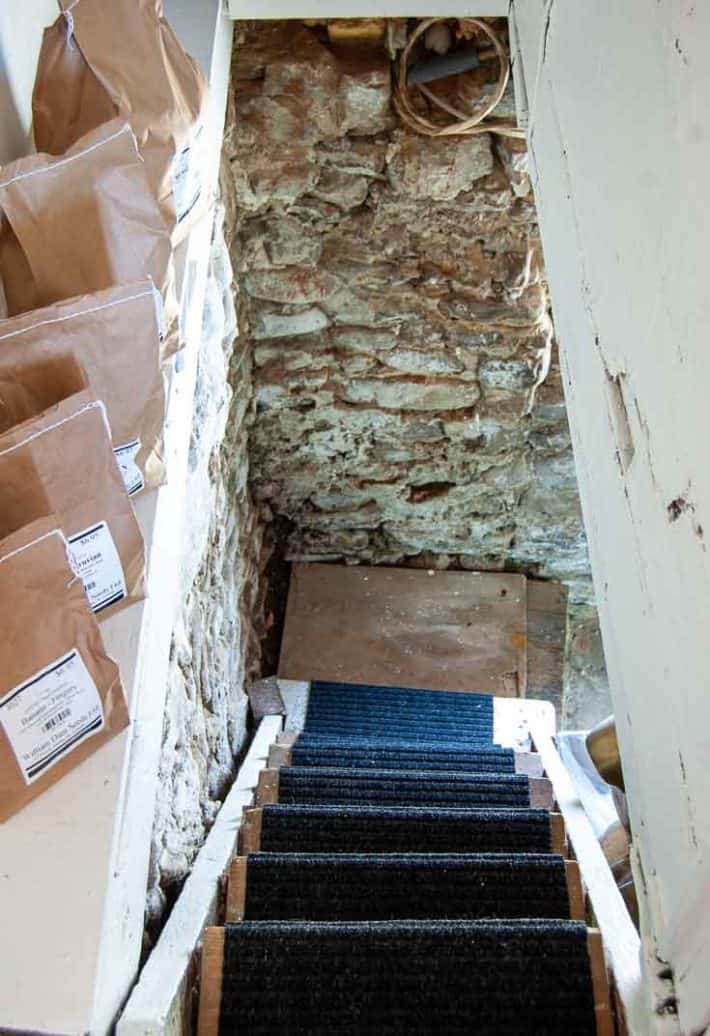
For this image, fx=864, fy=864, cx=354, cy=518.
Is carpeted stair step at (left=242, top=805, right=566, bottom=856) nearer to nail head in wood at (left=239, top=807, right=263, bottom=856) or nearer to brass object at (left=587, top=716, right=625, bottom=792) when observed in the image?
nail head in wood at (left=239, top=807, right=263, bottom=856)

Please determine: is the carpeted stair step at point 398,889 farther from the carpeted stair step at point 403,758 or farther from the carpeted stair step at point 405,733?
the carpeted stair step at point 405,733

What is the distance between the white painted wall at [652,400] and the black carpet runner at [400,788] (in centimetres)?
95

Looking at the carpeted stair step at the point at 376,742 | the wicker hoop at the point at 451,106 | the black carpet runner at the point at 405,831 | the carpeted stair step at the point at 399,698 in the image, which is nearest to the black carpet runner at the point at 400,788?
the black carpet runner at the point at 405,831

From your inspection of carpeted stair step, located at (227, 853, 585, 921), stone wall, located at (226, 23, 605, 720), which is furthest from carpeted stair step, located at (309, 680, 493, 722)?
carpeted stair step, located at (227, 853, 585, 921)

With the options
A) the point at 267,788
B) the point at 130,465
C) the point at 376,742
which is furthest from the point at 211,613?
the point at 130,465

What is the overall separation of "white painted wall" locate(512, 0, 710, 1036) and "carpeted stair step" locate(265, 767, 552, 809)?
0.95 meters

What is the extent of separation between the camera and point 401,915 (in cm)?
166

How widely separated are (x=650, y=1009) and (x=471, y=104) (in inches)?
90.3

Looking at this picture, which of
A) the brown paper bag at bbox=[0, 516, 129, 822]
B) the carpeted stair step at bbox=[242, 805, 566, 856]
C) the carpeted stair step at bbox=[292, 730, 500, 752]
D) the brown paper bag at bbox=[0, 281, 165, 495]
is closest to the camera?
the brown paper bag at bbox=[0, 516, 129, 822]

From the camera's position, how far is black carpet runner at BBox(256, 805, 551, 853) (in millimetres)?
1920

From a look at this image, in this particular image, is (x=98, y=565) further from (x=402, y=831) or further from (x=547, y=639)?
(x=547, y=639)

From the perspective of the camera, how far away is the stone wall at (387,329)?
8.32 feet

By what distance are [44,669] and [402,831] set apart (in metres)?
1.16

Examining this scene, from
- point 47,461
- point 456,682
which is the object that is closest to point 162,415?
point 47,461
